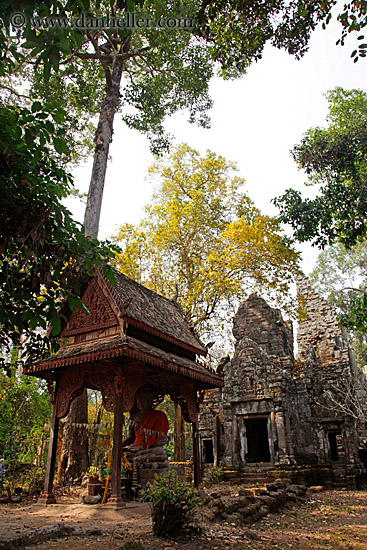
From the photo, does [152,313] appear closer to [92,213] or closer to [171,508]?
[92,213]

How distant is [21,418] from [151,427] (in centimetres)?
1006

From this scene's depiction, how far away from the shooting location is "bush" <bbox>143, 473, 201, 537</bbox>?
571 centimetres

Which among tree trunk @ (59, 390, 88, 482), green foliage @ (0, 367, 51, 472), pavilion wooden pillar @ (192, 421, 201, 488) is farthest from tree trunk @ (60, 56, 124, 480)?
pavilion wooden pillar @ (192, 421, 201, 488)

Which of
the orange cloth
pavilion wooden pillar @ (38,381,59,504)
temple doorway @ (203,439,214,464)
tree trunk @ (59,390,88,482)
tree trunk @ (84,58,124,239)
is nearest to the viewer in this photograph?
pavilion wooden pillar @ (38,381,59,504)

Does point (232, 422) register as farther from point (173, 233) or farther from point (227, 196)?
point (227, 196)

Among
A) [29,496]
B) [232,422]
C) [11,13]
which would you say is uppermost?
[11,13]

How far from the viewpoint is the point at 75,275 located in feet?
15.9

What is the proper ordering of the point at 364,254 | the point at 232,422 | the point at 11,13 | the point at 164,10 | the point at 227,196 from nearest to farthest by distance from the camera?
the point at 11,13, the point at 164,10, the point at 232,422, the point at 227,196, the point at 364,254

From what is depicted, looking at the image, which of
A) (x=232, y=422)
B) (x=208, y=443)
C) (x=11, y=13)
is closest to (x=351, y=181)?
(x=232, y=422)

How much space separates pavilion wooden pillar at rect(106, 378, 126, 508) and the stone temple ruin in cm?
862

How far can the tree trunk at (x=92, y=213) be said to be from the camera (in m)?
11.2

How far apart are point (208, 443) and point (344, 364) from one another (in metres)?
7.52

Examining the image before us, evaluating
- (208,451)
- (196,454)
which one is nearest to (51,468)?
(196,454)

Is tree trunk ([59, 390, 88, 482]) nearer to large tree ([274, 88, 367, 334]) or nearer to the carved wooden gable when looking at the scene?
the carved wooden gable
